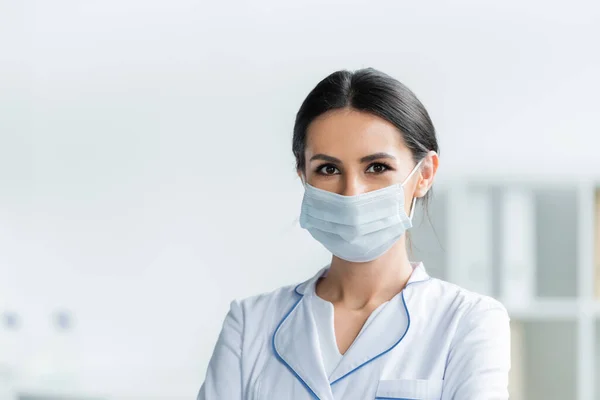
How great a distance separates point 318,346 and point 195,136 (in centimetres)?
232

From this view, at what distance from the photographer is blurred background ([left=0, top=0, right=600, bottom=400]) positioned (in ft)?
11.8

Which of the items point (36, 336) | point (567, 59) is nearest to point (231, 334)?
point (36, 336)

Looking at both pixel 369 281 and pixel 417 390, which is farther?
pixel 369 281

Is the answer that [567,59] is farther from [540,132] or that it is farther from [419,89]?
[419,89]

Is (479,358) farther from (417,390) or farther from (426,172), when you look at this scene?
(426,172)

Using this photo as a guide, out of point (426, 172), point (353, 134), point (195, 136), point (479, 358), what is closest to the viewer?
point (479, 358)

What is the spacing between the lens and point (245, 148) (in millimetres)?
3619

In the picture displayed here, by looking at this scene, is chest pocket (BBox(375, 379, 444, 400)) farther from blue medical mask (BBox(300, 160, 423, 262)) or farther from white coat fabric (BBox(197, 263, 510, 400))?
blue medical mask (BBox(300, 160, 423, 262))

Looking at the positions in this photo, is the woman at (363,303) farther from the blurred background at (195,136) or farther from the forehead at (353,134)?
the blurred background at (195,136)

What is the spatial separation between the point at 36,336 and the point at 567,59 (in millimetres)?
2565

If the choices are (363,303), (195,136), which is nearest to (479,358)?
(363,303)

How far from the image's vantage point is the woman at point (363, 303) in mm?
1314

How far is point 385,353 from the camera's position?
4.45 feet

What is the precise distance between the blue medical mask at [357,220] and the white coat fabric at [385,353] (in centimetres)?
9
